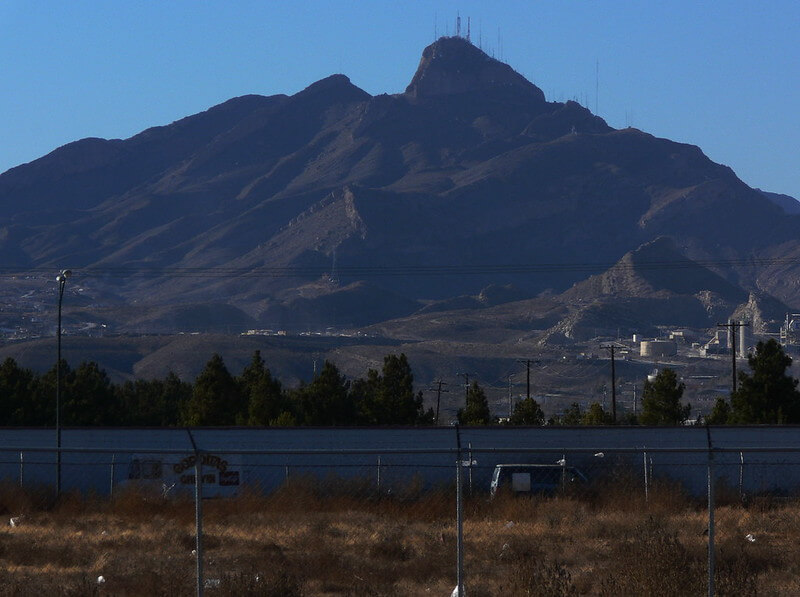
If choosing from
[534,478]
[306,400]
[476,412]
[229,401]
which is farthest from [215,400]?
[534,478]

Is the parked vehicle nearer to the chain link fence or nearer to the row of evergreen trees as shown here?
the chain link fence

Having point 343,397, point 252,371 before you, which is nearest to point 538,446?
point 343,397

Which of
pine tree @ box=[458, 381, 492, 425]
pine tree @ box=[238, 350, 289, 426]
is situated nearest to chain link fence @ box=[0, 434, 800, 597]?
pine tree @ box=[238, 350, 289, 426]

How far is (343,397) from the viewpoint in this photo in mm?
62625

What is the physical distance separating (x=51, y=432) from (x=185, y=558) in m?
21.7

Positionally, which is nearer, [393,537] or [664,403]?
[393,537]

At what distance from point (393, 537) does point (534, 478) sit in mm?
10200

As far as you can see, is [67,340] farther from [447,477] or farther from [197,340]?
[447,477]

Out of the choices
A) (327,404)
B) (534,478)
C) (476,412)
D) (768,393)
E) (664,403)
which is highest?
(768,393)

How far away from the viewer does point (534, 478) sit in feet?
93.7

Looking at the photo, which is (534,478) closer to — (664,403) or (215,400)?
(215,400)

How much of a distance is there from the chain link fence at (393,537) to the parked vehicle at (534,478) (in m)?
0.26

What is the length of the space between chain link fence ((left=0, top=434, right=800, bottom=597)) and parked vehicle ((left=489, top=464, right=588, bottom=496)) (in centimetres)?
26

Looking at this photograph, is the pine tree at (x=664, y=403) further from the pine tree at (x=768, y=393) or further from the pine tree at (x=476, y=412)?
the pine tree at (x=768, y=393)
